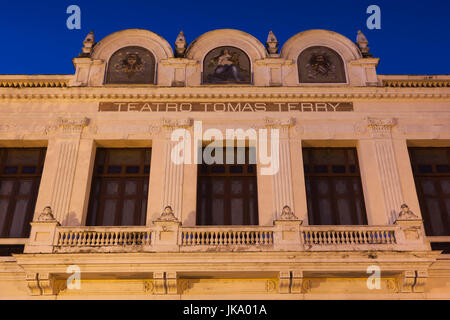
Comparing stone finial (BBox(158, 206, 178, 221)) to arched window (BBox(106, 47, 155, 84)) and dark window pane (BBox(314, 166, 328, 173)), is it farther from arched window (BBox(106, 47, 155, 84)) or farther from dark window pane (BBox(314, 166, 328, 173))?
arched window (BBox(106, 47, 155, 84))

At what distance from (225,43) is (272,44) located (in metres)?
1.69

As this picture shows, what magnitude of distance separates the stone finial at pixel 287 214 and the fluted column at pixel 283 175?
657 millimetres

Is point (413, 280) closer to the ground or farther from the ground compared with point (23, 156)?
closer to the ground

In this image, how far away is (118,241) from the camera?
11.9 meters

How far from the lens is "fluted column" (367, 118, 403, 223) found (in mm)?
12859

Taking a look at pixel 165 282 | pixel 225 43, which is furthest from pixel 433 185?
pixel 165 282

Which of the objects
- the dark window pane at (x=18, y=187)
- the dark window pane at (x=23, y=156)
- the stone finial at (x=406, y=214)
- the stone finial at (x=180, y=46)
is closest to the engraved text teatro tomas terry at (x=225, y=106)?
the stone finial at (x=180, y=46)

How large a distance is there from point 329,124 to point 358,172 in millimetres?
1774

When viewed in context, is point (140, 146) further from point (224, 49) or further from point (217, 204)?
point (224, 49)

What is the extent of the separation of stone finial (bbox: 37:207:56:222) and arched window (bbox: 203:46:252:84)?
21.7 feet

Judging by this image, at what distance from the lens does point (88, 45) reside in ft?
52.4

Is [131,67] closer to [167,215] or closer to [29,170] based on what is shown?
[29,170]

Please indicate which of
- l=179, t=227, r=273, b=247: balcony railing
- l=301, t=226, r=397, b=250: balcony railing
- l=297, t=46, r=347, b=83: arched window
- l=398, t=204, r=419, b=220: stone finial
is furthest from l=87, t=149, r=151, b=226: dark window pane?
l=398, t=204, r=419, b=220: stone finial

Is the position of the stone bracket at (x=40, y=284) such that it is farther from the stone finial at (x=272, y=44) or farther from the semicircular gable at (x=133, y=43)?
the stone finial at (x=272, y=44)
